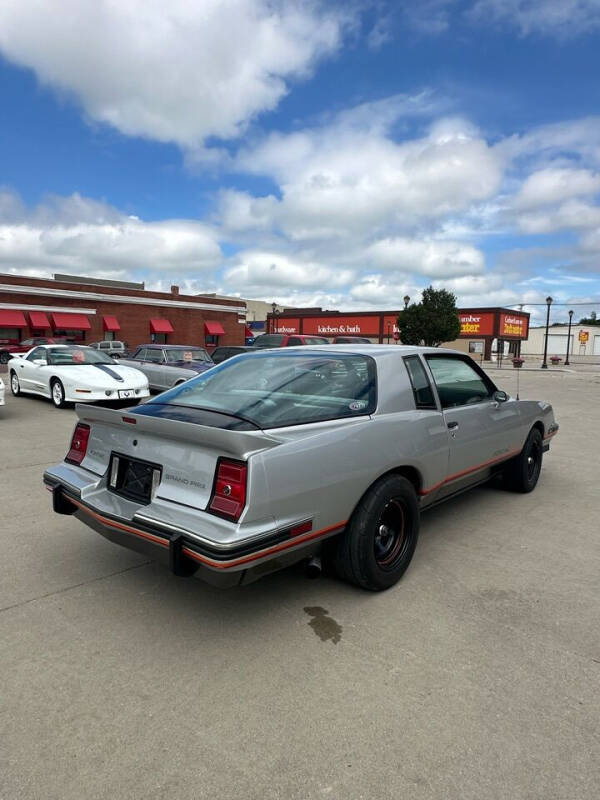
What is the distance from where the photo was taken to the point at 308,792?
1799 millimetres

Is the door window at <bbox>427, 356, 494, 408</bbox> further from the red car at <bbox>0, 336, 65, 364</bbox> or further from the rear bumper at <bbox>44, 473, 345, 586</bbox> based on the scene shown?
the red car at <bbox>0, 336, 65, 364</bbox>

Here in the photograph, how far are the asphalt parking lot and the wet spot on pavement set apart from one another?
0.01 meters

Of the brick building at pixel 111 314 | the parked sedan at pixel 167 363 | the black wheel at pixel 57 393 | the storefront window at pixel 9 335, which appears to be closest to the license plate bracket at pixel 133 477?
the black wheel at pixel 57 393

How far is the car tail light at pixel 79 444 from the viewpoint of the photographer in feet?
11.3

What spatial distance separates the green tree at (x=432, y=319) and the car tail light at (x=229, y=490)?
147 ft

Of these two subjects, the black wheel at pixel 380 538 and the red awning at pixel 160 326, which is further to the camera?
the red awning at pixel 160 326

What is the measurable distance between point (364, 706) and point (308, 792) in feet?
1.62

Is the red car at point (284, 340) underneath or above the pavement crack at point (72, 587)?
above

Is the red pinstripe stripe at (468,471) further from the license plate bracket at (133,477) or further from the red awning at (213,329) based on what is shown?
the red awning at (213,329)

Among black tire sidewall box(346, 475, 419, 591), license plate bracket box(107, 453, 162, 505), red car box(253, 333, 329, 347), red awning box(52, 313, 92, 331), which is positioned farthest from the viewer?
red awning box(52, 313, 92, 331)

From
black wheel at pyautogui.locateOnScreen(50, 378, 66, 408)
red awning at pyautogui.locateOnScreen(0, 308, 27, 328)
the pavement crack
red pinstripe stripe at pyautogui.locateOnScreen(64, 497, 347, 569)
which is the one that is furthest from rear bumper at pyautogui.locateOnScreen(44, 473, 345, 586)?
red awning at pyautogui.locateOnScreen(0, 308, 27, 328)

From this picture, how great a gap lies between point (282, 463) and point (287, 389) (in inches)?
37.7

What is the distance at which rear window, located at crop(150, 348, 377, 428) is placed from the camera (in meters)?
3.09

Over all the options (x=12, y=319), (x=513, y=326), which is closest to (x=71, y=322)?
(x=12, y=319)
